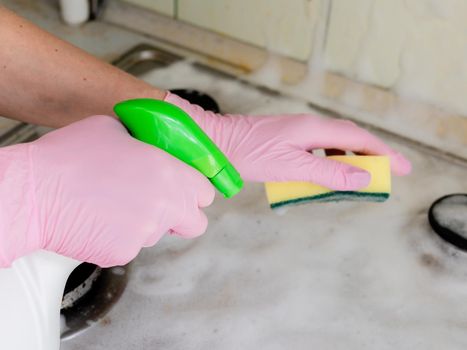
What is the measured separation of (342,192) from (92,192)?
29 centimetres

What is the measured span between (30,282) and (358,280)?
378 millimetres

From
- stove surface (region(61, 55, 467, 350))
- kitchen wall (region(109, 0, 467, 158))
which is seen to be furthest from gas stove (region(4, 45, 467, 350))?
kitchen wall (region(109, 0, 467, 158))

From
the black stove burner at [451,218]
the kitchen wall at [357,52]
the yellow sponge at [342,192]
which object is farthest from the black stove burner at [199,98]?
the black stove burner at [451,218]

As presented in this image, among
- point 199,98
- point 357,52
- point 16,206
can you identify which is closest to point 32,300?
point 16,206

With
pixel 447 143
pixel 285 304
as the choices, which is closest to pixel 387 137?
pixel 447 143

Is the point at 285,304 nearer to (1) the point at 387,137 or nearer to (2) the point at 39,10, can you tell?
(1) the point at 387,137

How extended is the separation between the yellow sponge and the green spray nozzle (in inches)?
4.8

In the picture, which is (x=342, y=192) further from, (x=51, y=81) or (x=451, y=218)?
(x=51, y=81)

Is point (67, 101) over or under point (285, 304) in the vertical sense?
over

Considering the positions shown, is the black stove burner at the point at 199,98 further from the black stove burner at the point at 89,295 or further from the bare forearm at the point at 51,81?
the black stove burner at the point at 89,295

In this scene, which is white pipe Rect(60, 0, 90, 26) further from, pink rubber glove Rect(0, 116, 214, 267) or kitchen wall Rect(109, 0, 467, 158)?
pink rubber glove Rect(0, 116, 214, 267)

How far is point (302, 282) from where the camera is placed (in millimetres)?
733

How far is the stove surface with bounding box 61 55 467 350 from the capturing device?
68cm

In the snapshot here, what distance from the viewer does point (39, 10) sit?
3.73 feet
